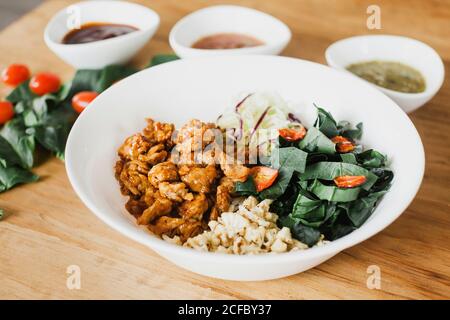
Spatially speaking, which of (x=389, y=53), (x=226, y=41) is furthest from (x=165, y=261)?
(x=389, y=53)

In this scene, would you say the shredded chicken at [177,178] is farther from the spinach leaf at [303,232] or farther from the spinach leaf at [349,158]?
the spinach leaf at [349,158]

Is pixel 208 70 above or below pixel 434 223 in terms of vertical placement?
above

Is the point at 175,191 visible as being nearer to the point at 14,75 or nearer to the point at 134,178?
the point at 134,178

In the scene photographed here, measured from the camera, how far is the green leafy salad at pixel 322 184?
88.3 inches

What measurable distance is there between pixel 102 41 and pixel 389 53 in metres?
1.89

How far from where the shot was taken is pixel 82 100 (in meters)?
3.20

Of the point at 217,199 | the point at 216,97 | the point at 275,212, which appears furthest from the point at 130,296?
the point at 216,97

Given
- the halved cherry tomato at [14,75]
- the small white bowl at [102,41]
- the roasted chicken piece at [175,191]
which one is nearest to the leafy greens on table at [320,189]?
the roasted chicken piece at [175,191]

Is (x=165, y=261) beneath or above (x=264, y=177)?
beneath

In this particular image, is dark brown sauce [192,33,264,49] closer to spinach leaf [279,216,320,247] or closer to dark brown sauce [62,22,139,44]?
dark brown sauce [62,22,139,44]

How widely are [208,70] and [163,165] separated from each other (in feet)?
2.55

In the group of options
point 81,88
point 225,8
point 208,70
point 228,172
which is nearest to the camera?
point 228,172

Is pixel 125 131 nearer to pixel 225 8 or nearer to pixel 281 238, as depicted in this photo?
pixel 281 238
